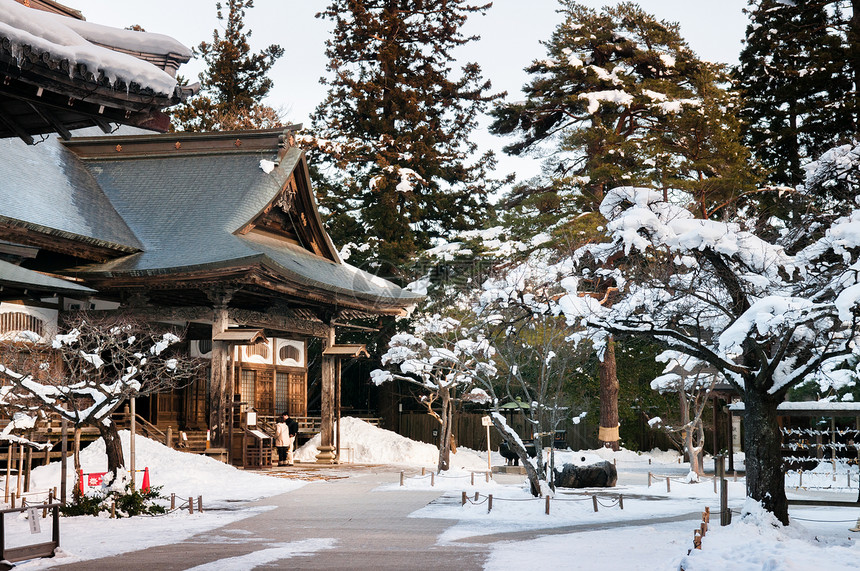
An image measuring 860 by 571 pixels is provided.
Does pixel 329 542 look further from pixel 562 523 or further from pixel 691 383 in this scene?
pixel 691 383

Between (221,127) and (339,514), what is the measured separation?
33249 mm

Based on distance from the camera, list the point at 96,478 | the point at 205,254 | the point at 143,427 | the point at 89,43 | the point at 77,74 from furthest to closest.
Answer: the point at 143,427 < the point at 205,254 < the point at 96,478 < the point at 89,43 < the point at 77,74

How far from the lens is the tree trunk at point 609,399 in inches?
1266

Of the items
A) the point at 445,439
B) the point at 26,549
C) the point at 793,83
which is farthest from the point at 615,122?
the point at 26,549

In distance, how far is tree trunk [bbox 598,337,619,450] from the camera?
105 feet

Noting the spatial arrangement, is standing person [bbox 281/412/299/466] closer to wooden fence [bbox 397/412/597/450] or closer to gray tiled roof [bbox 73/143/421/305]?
gray tiled roof [bbox 73/143/421/305]

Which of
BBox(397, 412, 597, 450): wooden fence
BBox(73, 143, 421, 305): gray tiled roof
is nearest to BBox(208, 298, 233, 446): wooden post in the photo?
BBox(73, 143, 421, 305): gray tiled roof

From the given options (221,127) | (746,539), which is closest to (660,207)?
(746,539)

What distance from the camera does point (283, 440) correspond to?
28406mm

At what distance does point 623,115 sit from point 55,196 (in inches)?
762

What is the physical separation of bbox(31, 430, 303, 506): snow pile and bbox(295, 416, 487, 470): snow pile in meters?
9.57

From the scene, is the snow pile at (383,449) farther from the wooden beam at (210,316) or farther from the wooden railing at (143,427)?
the wooden railing at (143,427)

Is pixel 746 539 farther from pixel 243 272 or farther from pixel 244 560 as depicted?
pixel 243 272

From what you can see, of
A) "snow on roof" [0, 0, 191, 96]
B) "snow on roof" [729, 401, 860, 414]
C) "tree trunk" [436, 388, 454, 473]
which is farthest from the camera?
"tree trunk" [436, 388, 454, 473]
